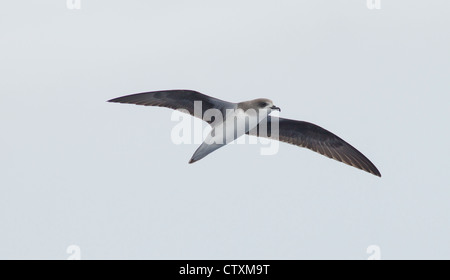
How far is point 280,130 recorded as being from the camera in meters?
21.6

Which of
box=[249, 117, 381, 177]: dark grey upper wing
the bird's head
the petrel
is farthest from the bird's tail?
box=[249, 117, 381, 177]: dark grey upper wing

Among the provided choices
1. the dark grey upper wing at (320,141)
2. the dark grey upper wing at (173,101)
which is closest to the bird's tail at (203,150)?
the dark grey upper wing at (173,101)

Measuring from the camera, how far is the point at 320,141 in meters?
21.9

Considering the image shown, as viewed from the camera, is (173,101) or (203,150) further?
(173,101)

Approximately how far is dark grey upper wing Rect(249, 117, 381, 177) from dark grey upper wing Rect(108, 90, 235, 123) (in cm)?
187

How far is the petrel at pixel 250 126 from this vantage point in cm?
1955

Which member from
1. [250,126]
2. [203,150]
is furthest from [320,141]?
[203,150]

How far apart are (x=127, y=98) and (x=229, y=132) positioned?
278 cm

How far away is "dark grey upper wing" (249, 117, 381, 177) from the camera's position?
70.6 feet

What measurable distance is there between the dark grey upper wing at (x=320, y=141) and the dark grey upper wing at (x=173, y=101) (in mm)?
1874

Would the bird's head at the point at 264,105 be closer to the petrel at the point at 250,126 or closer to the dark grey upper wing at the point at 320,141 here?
the petrel at the point at 250,126

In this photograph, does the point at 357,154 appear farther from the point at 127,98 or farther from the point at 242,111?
the point at 127,98

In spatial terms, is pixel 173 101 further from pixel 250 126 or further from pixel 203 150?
pixel 250 126

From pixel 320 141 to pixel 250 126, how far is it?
2.84 metres
